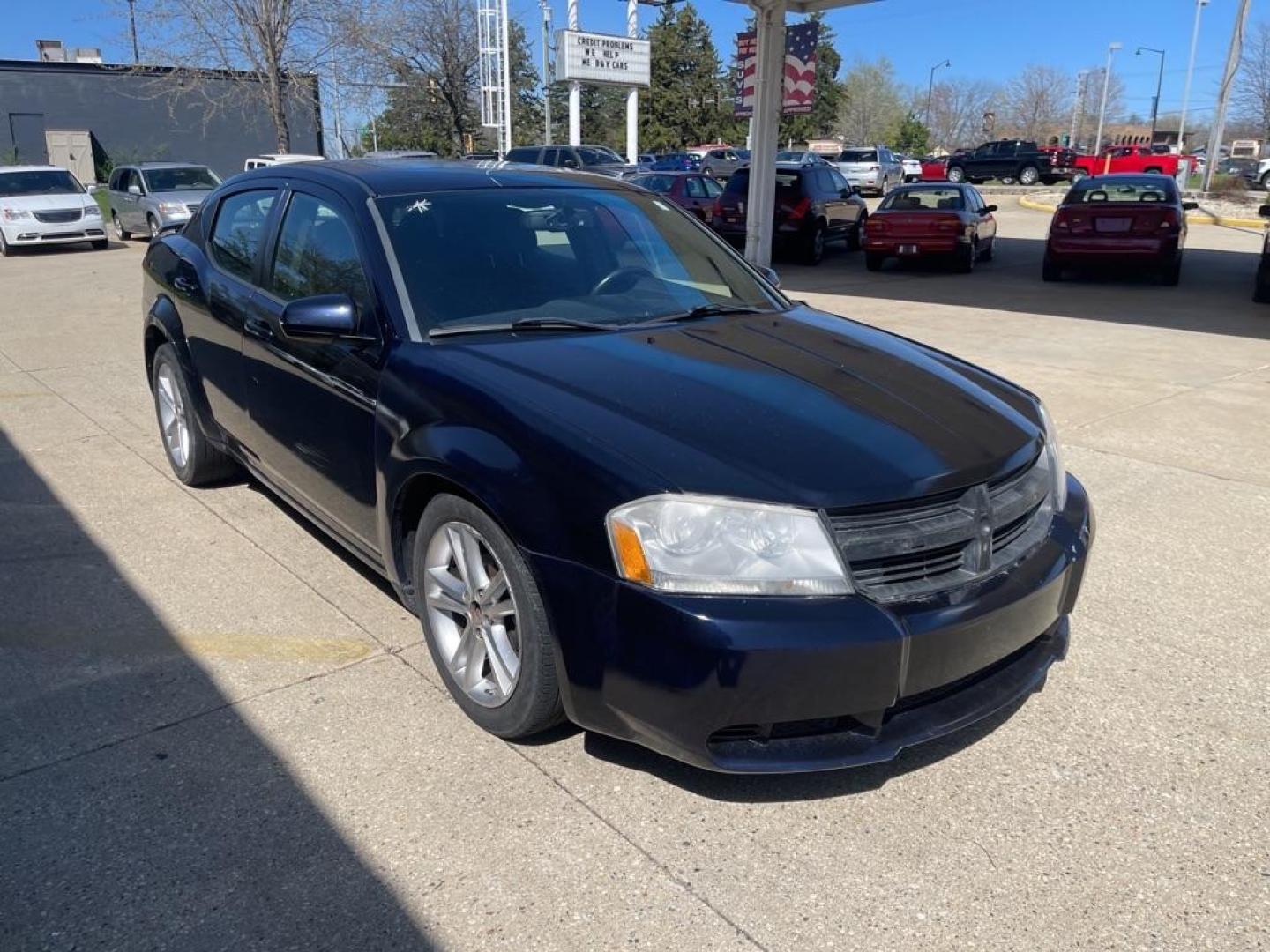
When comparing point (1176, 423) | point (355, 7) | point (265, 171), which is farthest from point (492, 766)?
point (355, 7)

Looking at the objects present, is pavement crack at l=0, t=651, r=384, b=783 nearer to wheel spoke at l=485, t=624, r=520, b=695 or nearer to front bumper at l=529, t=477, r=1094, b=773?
wheel spoke at l=485, t=624, r=520, b=695

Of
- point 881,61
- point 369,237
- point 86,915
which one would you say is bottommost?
point 86,915

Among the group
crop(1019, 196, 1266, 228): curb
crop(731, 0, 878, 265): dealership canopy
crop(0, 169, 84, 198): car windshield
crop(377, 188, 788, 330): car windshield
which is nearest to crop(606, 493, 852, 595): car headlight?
crop(377, 188, 788, 330): car windshield

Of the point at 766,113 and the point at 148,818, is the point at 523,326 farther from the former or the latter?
the point at 766,113

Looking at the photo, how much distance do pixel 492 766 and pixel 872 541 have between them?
129 cm

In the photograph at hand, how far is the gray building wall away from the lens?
4072 cm

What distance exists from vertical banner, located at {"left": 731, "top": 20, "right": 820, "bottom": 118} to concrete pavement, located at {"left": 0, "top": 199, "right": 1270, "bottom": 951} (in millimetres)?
12984

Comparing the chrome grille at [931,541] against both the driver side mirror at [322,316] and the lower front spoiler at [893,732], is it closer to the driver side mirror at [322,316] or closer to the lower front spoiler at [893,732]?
the lower front spoiler at [893,732]

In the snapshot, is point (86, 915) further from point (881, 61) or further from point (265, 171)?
point (881, 61)

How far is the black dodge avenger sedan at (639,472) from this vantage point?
96.0 inches

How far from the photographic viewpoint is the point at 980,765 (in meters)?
2.97

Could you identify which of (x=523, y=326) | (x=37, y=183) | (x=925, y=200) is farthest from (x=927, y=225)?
(x=37, y=183)

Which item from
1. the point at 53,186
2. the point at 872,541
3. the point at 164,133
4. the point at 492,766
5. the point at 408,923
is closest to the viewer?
the point at 408,923

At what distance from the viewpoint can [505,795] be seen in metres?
Result: 2.81
